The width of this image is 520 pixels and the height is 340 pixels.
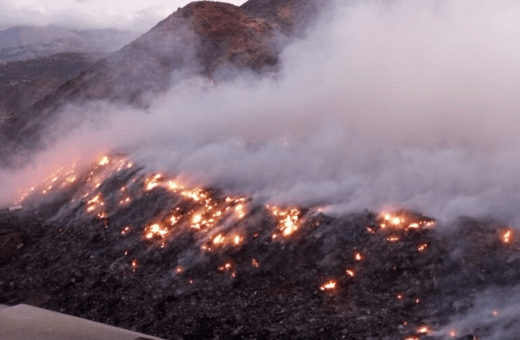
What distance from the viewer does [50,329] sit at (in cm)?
294

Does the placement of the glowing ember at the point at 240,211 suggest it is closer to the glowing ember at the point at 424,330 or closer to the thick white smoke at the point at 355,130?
the thick white smoke at the point at 355,130

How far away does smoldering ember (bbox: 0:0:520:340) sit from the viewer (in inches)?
204

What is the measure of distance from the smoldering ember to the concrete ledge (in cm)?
259

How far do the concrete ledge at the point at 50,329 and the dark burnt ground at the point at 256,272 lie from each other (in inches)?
102

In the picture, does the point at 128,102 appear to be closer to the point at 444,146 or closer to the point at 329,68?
the point at 329,68

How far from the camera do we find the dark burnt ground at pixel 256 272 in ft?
17.3

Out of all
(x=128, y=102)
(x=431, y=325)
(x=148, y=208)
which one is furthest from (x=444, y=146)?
(x=128, y=102)

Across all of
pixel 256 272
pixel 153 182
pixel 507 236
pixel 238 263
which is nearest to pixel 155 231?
pixel 153 182

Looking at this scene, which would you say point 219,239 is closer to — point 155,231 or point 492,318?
point 155,231

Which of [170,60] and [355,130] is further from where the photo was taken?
[170,60]

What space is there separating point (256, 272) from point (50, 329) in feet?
12.0

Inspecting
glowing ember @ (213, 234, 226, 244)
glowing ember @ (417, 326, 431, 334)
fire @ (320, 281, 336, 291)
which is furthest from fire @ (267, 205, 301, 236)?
glowing ember @ (417, 326, 431, 334)

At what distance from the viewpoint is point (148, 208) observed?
27.9 ft

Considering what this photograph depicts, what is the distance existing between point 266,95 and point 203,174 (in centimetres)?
337
